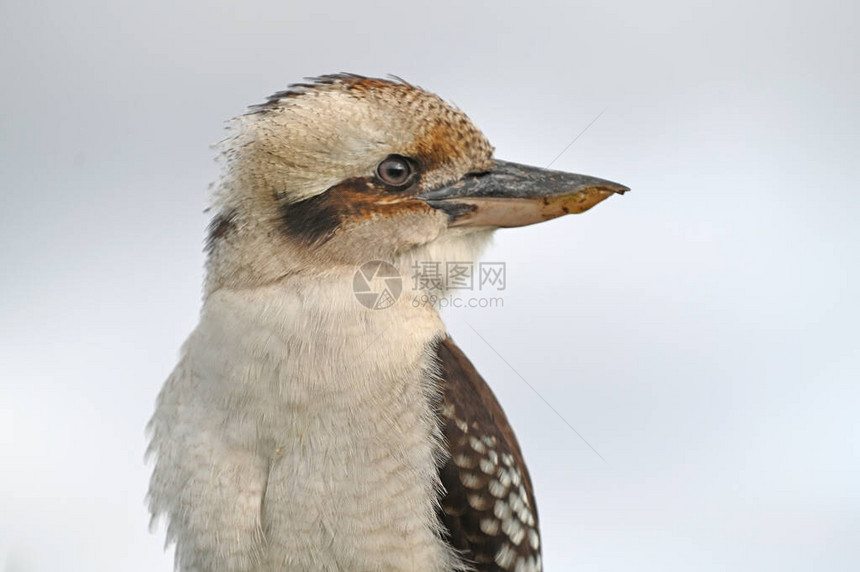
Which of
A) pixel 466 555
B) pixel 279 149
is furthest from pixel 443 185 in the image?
pixel 466 555

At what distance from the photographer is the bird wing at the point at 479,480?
3449mm

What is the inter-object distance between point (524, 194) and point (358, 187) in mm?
675

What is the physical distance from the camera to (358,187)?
11.4 ft

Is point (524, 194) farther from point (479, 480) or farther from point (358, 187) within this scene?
point (479, 480)

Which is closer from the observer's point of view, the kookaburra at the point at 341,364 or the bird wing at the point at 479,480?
the kookaburra at the point at 341,364

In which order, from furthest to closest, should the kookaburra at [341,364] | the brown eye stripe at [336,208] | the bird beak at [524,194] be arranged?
the bird beak at [524,194] → the brown eye stripe at [336,208] → the kookaburra at [341,364]

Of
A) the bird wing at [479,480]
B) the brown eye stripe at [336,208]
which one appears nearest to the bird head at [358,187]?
the brown eye stripe at [336,208]

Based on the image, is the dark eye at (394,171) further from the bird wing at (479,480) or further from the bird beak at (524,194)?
the bird wing at (479,480)

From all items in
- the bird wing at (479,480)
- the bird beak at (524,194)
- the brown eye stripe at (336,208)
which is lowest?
the bird wing at (479,480)

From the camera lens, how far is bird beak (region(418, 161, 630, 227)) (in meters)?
3.66

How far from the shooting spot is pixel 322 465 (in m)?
3.20

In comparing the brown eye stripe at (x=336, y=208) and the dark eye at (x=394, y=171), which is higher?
the dark eye at (x=394, y=171)

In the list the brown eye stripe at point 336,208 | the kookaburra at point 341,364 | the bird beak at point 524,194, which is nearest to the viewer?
the kookaburra at point 341,364

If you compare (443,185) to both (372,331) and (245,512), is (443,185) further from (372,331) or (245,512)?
(245,512)
